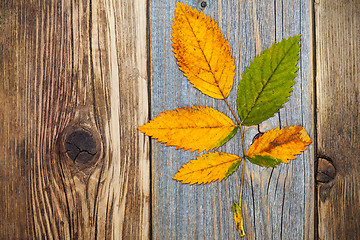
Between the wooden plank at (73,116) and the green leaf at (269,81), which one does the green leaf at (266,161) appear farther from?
the wooden plank at (73,116)

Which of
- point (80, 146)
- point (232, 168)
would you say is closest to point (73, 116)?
point (80, 146)

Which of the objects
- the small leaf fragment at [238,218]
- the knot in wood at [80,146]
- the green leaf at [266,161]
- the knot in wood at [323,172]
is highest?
the knot in wood at [80,146]

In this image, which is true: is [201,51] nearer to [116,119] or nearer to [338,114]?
[116,119]

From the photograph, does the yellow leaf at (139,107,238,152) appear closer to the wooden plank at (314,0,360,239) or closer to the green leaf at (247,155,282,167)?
the green leaf at (247,155,282,167)

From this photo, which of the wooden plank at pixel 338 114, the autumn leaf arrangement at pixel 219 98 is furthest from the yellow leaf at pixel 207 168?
the wooden plank at pixel 338 114

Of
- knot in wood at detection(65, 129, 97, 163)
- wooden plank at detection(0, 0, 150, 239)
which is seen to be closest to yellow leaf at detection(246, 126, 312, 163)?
wooden plank at detection(0, 0, 150, 239)

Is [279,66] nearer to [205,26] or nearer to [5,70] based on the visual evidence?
[205,26]
